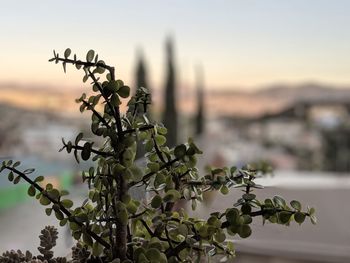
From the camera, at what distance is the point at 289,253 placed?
8.29 feet

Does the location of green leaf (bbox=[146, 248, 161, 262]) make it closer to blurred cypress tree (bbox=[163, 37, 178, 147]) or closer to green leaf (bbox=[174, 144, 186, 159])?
green leaf (bbox=[174, 144, 186, 159])

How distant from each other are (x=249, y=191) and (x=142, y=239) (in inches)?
5.2

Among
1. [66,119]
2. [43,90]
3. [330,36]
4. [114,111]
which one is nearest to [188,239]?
[114,111]

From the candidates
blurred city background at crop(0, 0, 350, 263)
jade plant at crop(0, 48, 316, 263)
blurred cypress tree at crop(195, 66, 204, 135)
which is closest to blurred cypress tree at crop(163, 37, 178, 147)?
blurred city background at crop(0, 0, 350, 263)

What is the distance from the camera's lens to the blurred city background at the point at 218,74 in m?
4.07

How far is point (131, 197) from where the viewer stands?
59cm

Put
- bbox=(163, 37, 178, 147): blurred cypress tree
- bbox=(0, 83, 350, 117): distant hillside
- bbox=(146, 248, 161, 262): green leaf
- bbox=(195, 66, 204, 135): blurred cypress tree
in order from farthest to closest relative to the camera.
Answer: bbox=(195, 66, 204, 135): blurred cypress tree < bbox=(0, 83, 350, 117): distant hillside < bbox=(163, 37, 178, 147): blurred cypress tree < bbox=(146, 248, 161, 262): green leaf

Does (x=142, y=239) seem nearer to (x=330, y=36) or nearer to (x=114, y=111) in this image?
(x=114, y=111)

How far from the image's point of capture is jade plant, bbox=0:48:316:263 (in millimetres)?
549

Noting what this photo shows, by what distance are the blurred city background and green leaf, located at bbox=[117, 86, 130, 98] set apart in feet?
7.78

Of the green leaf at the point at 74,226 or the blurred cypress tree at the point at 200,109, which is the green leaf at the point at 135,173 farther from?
the blurred cypress tree at the point at 200,109

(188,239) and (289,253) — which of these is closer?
(188,239)

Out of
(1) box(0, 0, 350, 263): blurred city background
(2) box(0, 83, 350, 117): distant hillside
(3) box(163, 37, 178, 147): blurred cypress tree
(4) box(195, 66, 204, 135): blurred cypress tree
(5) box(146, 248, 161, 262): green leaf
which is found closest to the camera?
(5) box(146, 248, 161, 262): green leaf

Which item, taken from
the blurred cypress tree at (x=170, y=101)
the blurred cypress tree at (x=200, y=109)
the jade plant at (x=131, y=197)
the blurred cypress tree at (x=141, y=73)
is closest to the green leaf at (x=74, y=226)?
the jade plant at (x=131, y=197)
